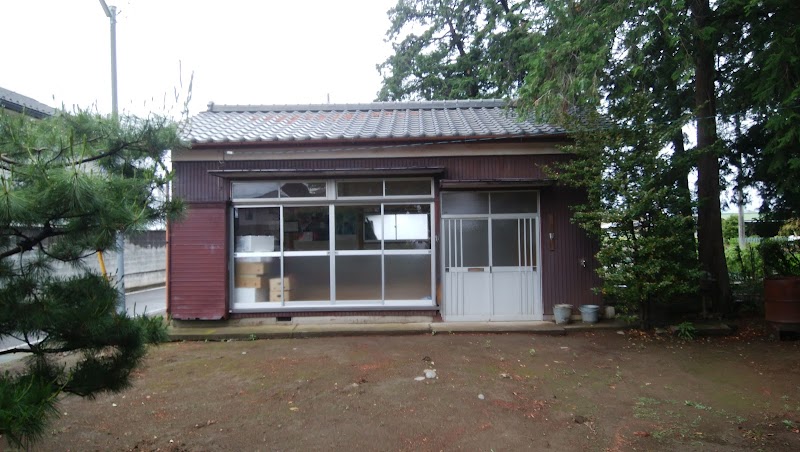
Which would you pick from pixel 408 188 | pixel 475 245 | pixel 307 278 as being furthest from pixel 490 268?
pixel 307 278

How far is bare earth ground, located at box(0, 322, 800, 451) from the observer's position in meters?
3.64

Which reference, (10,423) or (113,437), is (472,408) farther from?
(10,423)

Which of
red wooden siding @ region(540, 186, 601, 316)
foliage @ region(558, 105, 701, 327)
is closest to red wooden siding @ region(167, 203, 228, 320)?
red wooden siding @ region(540, 186, 601, 316)

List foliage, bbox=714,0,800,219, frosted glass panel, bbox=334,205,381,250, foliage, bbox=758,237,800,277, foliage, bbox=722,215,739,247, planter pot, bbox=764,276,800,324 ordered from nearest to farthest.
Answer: foliage, bbox=714,0,800,219
planter pot, bbox=764,276,800,324
frosted glass panel, bbox=334,205,381,250
foliage, bbox=758,237,800,277
foliage, bbox=722,215,739,247

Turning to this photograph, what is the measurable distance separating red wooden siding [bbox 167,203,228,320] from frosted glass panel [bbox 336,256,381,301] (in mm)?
1975

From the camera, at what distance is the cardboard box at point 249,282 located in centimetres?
793

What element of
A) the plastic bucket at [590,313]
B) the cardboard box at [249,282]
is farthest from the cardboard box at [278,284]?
the plastic bucket at [590,313]

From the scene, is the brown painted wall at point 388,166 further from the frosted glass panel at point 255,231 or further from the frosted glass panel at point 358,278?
the frosted glass panel at point 358,278

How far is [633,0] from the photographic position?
6.51 metres

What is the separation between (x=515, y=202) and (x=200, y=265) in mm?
→ 5624

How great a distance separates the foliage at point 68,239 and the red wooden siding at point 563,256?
638 centimetres

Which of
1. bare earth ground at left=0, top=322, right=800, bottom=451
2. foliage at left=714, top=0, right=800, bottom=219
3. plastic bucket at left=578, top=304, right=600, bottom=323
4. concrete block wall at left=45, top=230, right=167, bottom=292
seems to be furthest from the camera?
concrete block wall at left=45, top=230, right=167, bottom=292

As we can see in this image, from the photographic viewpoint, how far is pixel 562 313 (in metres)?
7.54

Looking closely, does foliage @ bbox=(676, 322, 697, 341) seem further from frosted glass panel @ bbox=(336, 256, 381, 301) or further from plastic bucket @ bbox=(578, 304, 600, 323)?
frosted glass panel @ bbox=(336, 256, 381, 301)
